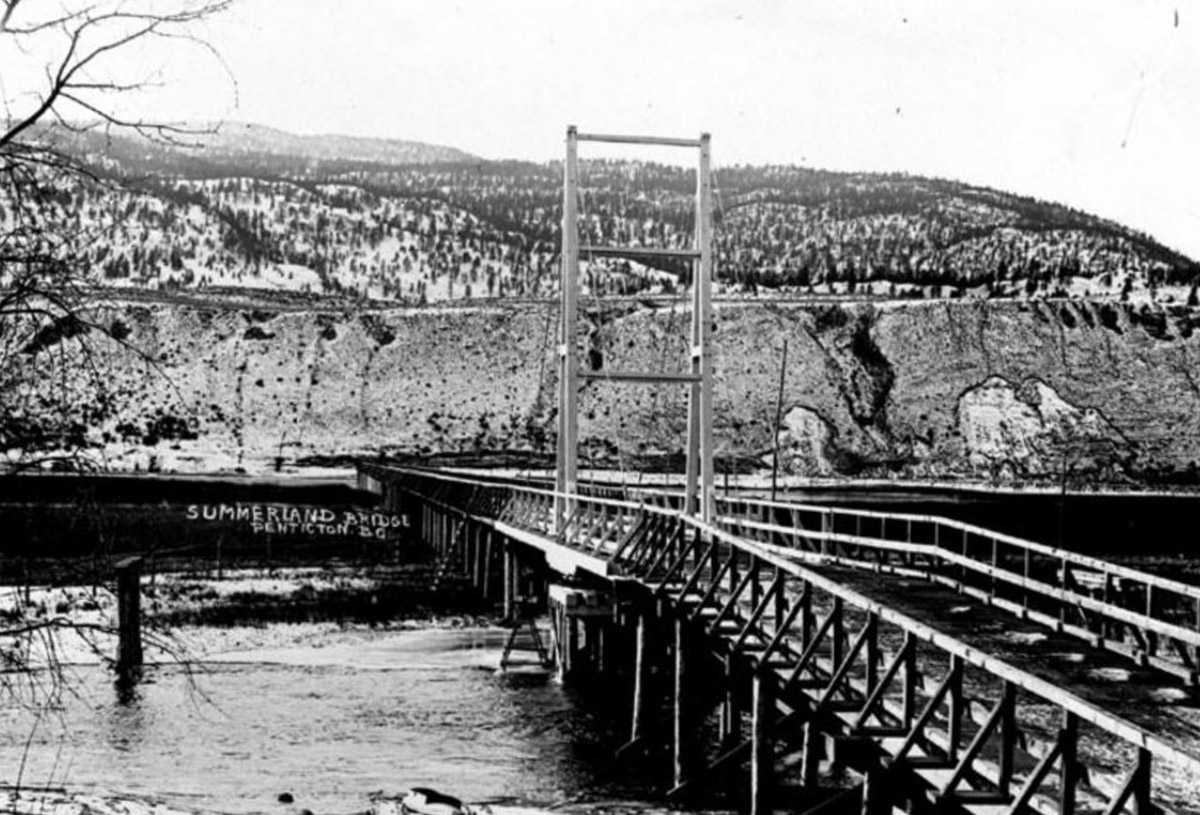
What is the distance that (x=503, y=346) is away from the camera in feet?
392

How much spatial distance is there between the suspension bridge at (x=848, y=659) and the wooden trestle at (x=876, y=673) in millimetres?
38

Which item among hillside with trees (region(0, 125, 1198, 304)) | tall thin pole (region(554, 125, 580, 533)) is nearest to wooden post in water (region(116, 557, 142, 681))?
tall thin pole (region(554, 125, 580, 533))

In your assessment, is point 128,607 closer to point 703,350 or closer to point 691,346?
point 703,350

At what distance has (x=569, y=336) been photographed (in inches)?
1425

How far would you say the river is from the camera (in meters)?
21.7

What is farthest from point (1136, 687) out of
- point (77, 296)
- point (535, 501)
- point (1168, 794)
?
point (535, 501)

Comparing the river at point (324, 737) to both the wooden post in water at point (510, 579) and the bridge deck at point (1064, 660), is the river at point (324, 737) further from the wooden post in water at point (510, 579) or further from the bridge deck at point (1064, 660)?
the wooden post in water at point (510, 579)

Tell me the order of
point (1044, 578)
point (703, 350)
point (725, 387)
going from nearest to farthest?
1. point (703, 350)
2. point (1044, 578)
3. point (725, 387)

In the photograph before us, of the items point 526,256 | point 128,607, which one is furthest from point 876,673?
point 526,256

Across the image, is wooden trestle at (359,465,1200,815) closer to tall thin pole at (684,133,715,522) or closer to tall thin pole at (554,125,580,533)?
tall thin pole at (554,125,580,533)

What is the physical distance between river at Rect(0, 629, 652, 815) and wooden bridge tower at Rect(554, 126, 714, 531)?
497 cm

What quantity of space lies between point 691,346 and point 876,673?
2198 cm

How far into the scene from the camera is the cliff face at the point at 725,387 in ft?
342

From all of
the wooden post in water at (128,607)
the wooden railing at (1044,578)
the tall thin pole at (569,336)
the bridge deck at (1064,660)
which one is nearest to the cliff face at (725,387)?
the wooden railing at (1044,578)
